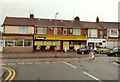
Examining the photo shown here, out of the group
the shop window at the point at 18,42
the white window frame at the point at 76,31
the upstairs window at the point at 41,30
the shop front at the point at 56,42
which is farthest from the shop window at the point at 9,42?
the white window frame at the point at 76,31

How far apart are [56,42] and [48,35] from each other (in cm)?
262

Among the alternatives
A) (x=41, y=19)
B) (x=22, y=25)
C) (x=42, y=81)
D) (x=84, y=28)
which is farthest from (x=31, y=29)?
(x=42, y=81)

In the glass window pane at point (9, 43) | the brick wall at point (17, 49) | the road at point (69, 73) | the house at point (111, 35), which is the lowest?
the road at point (69, 73)

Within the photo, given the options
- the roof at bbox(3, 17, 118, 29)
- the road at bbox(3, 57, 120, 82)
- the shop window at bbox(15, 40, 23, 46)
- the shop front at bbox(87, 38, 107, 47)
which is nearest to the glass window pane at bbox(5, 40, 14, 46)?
the shop window at bbox(15, 40, 23, 46)

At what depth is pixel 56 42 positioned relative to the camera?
63281 mm

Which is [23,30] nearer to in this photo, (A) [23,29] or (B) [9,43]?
(A) [23,29]

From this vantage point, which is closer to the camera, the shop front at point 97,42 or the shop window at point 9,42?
the shop window at point 9,42

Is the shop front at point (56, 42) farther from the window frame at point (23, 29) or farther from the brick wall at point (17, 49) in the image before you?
the window frame at point (23, 29)

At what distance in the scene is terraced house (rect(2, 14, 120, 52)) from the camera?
60.1 metres

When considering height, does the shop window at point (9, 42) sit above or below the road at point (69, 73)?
above

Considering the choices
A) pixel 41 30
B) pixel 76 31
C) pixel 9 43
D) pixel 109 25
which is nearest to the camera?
pixel 9 43

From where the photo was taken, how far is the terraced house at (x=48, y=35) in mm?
60094

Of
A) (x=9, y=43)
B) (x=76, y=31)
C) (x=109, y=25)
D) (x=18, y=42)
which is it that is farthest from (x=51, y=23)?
(x=109, y=25)

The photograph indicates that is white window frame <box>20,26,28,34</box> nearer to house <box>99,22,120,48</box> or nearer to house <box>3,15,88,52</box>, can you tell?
house <box>3,15,88,52</box>
